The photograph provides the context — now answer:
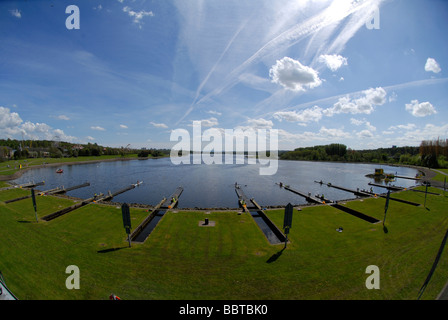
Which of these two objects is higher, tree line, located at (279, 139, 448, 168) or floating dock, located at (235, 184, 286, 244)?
tree line, located at (279, 139, 448, 168)

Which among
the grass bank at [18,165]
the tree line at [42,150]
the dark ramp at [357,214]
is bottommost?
the dark ramp at [357,214]

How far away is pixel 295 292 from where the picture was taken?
1025 centimetres

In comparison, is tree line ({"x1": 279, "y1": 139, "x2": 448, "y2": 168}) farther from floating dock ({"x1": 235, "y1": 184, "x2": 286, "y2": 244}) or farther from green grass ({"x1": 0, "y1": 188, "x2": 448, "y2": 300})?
floating dock ({"x1": 235, "y1": 184, "x2": 286, "y2": 244})

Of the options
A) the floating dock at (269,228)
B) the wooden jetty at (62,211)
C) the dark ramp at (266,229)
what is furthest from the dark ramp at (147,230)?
the dark ramp at (266,229)

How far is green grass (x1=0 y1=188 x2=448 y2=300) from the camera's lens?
10.2m

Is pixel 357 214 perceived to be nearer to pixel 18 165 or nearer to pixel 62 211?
pixel 62 211

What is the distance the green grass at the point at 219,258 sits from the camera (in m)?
10.2

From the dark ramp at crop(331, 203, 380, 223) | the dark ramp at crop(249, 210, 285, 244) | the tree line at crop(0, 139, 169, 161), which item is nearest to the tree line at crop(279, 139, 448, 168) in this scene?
the dark ramp at crop(331, 203, 380, 223)

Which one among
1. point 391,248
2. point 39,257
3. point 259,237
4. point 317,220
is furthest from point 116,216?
point 391,248

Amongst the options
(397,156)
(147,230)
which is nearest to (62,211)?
(147,230)

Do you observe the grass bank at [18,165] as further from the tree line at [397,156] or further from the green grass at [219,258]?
the tree line at [397,156]

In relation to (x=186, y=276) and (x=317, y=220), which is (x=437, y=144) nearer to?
(x=317, y=220)

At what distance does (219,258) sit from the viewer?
14508 mm

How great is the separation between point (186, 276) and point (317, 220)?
62.9ft
